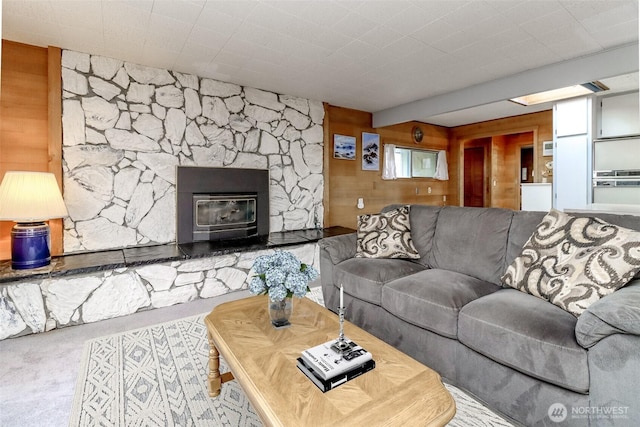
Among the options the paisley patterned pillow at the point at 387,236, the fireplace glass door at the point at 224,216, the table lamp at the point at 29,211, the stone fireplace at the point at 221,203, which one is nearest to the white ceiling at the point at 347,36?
the stone fireplace at the point at 221,203

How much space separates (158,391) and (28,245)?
1784 millimetres

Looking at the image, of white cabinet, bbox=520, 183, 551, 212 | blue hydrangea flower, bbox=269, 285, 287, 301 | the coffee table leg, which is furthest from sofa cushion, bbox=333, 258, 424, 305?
white cabinet, bbox=520, 183, 551, 212

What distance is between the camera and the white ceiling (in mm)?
2314

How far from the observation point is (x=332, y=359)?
4.27 ft

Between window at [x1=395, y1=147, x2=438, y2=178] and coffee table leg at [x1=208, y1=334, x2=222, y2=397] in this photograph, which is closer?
coffee table leg at [x1=208, y1=334, x2=222, y2=397]

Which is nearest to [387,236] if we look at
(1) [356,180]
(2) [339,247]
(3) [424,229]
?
(3) [424,229]

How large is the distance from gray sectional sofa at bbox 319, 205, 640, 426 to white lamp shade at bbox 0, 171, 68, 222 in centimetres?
226

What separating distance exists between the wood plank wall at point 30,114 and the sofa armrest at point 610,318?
3.97 meters

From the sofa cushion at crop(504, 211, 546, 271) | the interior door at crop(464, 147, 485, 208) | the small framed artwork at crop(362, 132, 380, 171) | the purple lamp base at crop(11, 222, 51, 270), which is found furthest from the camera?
the interior door at crop(464, 147, 485, 208)

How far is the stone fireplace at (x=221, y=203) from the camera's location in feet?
11.9

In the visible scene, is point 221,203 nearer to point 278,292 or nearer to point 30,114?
point 30,114

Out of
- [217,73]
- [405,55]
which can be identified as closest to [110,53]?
[217,73]

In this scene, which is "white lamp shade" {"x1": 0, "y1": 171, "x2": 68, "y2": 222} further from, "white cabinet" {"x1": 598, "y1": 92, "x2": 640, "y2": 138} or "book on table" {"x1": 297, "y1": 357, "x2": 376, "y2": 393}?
"white cabinet" {"x1": 598, "y1": 92, "x2": 640, "y2": 138}

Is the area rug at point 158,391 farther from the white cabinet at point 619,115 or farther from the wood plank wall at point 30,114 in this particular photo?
the white cabinet at point 619,115
